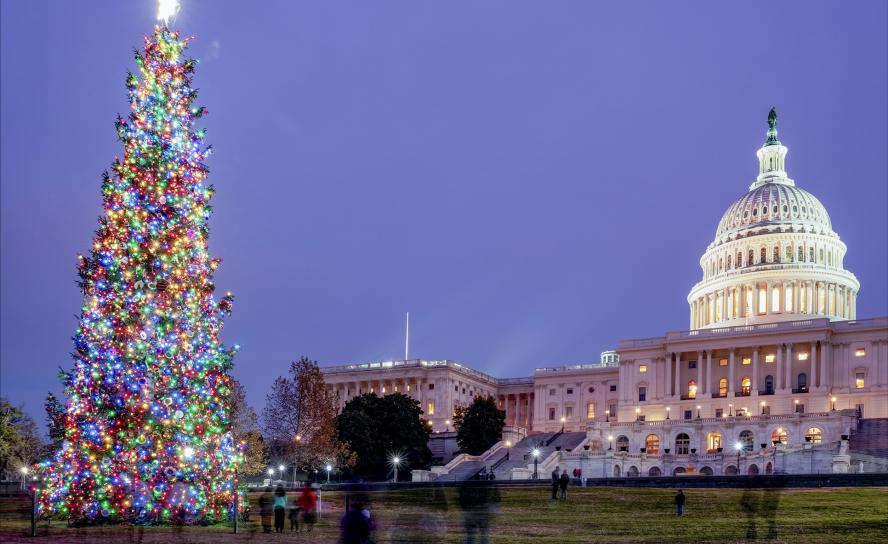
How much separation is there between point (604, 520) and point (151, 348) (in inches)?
709

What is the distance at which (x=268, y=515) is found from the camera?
1441 inches

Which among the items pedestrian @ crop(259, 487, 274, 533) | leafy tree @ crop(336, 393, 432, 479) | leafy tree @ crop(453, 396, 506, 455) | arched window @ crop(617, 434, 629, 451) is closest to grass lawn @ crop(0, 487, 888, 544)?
pedestrian @ crop(259, 487, 274, 533)

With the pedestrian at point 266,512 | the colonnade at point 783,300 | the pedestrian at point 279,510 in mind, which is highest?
the colonnade at point 783,300

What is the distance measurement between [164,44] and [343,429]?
71.2m

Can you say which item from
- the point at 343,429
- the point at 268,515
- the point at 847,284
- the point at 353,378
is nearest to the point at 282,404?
the point at 343,429

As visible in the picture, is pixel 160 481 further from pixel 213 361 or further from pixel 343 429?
pixel 343 429

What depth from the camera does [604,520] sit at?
40500mm

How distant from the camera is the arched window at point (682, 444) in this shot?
10403 centimetres

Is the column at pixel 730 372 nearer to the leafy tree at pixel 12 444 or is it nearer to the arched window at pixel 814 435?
the arched window at pixel 814 435

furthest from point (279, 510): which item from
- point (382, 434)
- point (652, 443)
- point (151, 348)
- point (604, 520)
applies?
point (652, 443)

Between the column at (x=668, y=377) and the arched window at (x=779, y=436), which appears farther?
the column at (x=668, y=377)

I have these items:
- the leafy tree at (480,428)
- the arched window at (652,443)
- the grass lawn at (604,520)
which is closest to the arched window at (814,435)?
the arched window at (652,443)

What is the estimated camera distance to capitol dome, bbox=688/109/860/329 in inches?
5472

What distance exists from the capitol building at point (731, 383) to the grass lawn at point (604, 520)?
26945 mm
